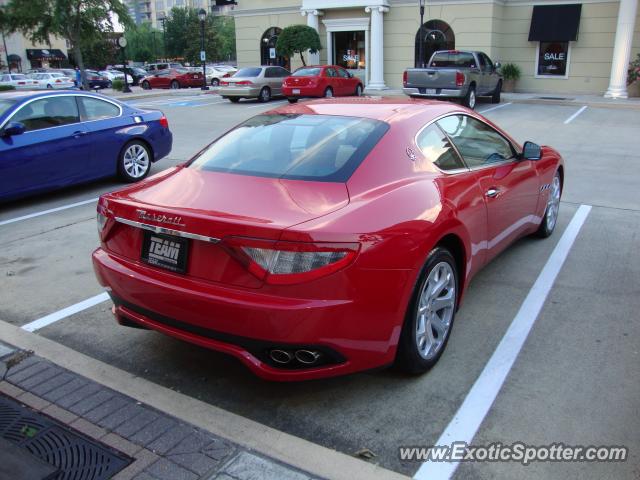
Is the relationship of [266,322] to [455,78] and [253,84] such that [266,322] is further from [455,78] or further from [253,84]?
[253,84]

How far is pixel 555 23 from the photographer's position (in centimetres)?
2402

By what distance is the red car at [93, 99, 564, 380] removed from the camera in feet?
8.97

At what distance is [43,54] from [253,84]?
2232 inches

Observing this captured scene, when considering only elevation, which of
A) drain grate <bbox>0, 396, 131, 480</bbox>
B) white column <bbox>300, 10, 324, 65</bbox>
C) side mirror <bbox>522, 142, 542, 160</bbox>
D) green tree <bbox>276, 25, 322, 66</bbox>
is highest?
white column <bbox>300, 10, 324, 65</bbox>

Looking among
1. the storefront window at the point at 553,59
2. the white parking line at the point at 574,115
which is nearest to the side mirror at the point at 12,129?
the white parking line at the point at 574,115

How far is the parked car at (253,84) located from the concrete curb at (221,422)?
20.3m

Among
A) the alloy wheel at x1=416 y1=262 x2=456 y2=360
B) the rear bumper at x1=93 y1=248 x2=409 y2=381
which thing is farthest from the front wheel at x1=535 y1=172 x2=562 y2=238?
the rear bumper at x1=93 y1=248 x2=409 y2=381

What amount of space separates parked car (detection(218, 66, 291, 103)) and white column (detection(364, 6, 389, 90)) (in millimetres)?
5057

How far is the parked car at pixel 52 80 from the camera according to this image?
119 feet

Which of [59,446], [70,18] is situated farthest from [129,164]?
[70,18]

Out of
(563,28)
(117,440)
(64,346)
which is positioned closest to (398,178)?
(117,440)

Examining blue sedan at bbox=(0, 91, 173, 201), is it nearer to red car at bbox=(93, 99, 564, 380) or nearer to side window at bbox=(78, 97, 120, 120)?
side window at bbox=(78, 97, 120, 120)

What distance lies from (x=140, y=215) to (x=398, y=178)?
146 cm

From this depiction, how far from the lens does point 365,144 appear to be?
3.50m
